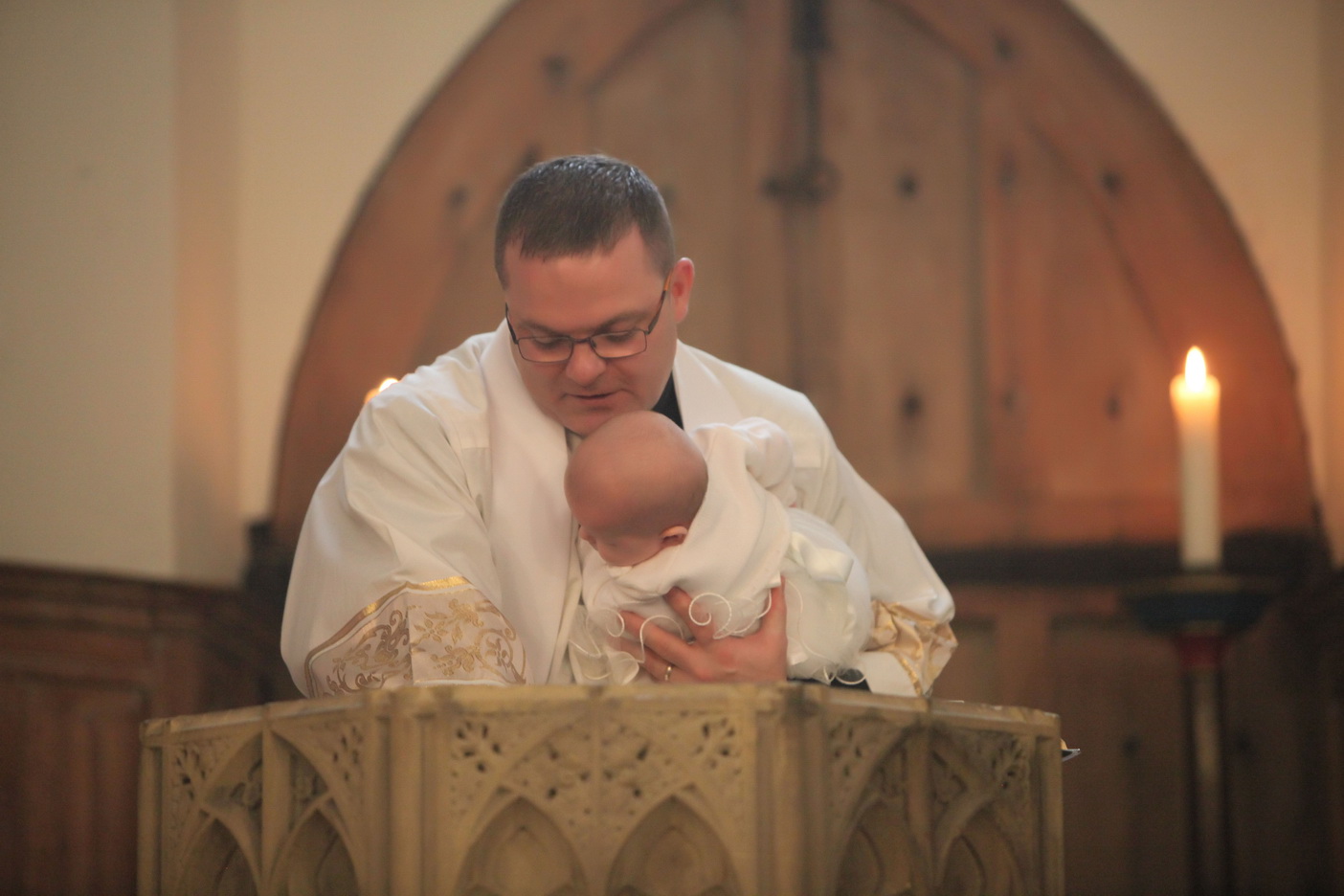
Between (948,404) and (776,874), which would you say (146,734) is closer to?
(776,874)

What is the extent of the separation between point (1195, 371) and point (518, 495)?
5.22ft

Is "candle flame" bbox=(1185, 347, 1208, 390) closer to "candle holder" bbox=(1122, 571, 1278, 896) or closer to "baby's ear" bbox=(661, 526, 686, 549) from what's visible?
"candle holder" bbox=(1122, 571, 1278, 896)

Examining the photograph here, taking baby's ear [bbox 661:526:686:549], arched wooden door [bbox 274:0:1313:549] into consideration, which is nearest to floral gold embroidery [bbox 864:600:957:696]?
baby's ear [bbox 661:526:686:549]

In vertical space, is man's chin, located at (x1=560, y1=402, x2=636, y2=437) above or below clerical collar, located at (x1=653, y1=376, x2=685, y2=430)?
below

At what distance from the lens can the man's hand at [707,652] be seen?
7.16 ft

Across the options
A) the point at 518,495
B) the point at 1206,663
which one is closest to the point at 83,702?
the point at 518,495

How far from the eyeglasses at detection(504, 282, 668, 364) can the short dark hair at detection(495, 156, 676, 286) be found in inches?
4.0

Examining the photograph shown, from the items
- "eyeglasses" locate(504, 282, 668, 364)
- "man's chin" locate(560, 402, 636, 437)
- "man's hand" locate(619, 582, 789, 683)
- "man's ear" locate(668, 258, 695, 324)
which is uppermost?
"man's ear" locate(668, 258, 695, 324)

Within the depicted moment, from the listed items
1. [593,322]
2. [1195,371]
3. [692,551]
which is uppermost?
[1195,371]

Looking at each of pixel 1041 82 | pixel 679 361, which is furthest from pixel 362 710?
pixel 1041 82

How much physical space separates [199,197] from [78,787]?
158 cm

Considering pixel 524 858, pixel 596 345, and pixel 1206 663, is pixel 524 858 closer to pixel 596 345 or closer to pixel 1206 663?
pixel 596 345

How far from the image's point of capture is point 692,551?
7.29 ft

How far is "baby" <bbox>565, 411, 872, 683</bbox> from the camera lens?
2209 millimetres
